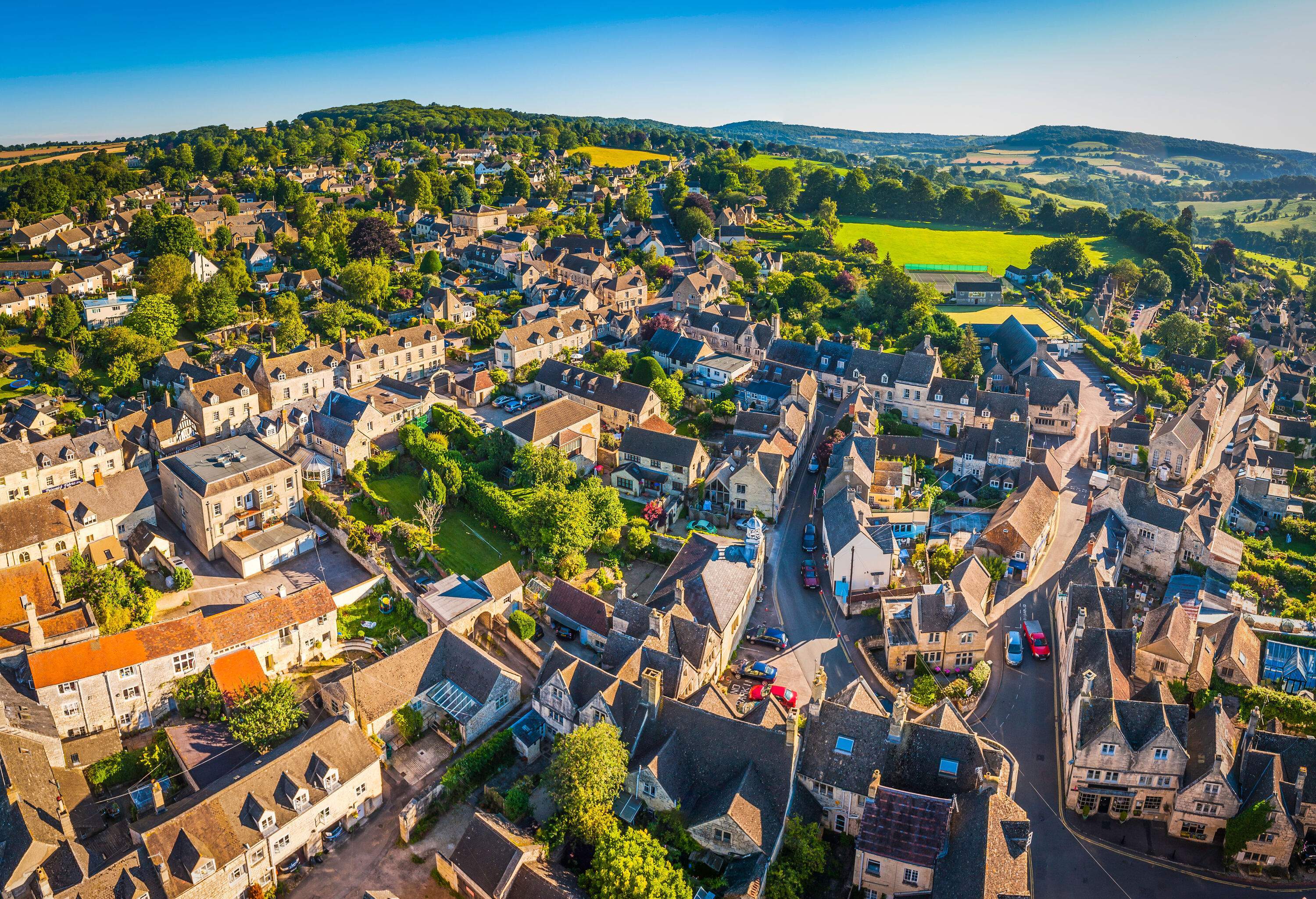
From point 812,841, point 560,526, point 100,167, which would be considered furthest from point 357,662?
point 100,167

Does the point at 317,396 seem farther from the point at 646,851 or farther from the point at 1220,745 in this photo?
the point at 1220,745

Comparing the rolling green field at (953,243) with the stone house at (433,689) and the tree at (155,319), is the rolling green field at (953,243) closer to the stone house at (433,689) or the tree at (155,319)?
the tree at (155,319)

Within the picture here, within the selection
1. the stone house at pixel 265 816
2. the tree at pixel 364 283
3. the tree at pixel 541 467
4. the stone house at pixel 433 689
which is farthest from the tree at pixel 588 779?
the tree at pixel 364 283

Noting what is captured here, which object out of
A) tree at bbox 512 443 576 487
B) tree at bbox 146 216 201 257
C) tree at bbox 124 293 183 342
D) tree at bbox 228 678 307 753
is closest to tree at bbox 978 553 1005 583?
tree at bbox 512 443 576 487

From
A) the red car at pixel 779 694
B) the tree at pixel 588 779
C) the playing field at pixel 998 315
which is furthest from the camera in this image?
the playing field at pixel 998 315

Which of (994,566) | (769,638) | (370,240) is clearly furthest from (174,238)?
(994,566)

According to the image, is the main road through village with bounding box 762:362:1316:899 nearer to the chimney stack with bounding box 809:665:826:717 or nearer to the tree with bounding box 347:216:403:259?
the chimney stack with bounding box 809:665:826:717
